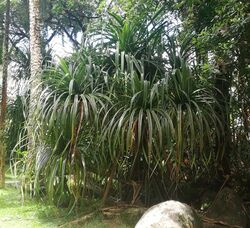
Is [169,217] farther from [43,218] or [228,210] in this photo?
[43,218]

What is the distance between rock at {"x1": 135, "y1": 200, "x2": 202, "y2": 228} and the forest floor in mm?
773

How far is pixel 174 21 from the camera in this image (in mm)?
5367

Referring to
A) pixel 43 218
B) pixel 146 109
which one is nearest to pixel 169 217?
pixel 146 109

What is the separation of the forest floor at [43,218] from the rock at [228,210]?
98cm

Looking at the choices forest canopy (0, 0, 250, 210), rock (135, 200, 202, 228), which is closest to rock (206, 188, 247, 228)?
forest canopy (0, 0, 250, 210)

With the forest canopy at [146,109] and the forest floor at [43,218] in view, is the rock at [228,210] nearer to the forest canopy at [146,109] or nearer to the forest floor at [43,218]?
the forest canopy at [146,109]

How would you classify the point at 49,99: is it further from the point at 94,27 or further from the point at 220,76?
the point at 220,76

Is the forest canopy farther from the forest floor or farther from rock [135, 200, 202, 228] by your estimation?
rock [135, 200, 202, 228]

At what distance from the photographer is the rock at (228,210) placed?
4.16 m

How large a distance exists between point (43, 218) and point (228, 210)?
2.07 m

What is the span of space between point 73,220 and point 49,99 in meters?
1.32

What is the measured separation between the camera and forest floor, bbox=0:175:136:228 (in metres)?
4.02

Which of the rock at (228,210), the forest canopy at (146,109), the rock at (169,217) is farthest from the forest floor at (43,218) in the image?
the rock at (228,210)

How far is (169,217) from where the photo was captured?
3.17 metres
